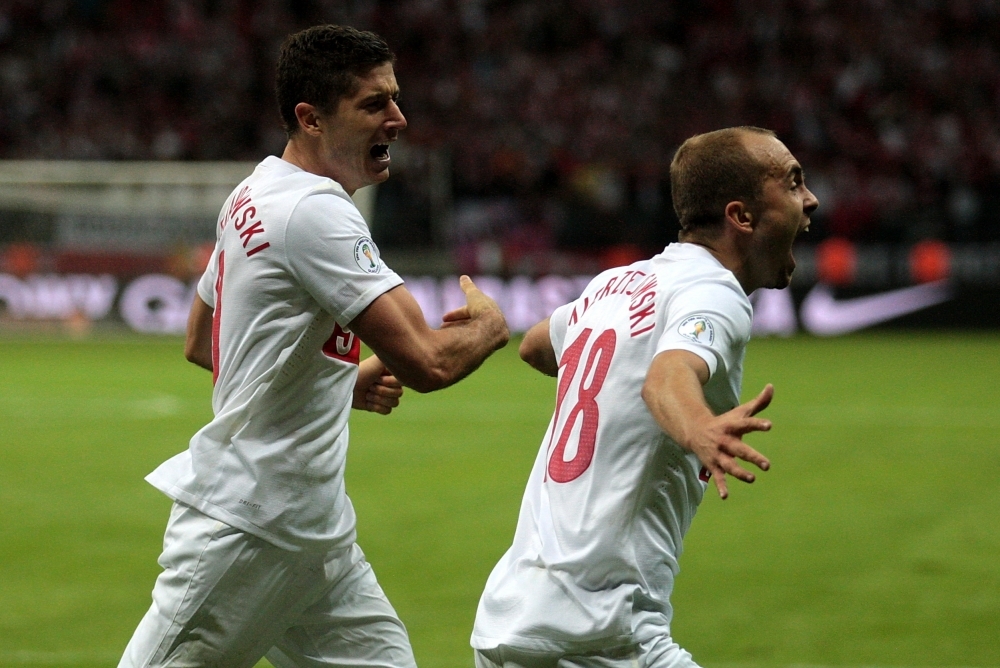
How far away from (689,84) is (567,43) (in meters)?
2.74

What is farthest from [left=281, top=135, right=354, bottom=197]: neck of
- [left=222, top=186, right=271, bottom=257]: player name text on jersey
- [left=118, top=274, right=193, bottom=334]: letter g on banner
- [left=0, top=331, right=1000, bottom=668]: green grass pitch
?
[left=118, top=274, right=193, bottom=334]: letter g on banner

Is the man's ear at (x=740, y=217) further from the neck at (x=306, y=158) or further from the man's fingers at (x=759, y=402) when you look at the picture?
the neck at (x=306, y=158)

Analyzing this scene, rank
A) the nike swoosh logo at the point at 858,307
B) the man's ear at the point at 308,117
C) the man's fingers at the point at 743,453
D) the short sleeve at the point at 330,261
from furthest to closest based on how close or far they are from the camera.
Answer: the nike swoosh logo at the point at 858,307 → the man's ear at the point at 308,117 → the short sleeve at the point at 330,261 → the man's fingers at the point at 743,453

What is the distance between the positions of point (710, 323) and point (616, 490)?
403 mm

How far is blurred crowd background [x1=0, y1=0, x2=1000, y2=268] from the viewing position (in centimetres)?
2227

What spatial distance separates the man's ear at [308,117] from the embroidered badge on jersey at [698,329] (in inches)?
46.5

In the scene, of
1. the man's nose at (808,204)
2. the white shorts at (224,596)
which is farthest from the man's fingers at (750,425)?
the white shorts at (224,596)

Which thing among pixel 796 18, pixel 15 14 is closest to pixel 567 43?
pixel 796 18

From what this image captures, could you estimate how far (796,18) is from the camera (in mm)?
26406

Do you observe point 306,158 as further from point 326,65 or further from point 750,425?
point 750,425

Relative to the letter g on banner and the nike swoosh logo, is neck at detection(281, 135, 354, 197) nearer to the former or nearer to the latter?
the nike swoosh logo

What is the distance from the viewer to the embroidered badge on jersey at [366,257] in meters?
3.32

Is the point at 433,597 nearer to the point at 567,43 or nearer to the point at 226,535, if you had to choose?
the point at 226,535

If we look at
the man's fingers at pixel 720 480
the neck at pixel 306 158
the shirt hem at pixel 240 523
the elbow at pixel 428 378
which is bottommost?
the shirt hem at pixel 240 523
